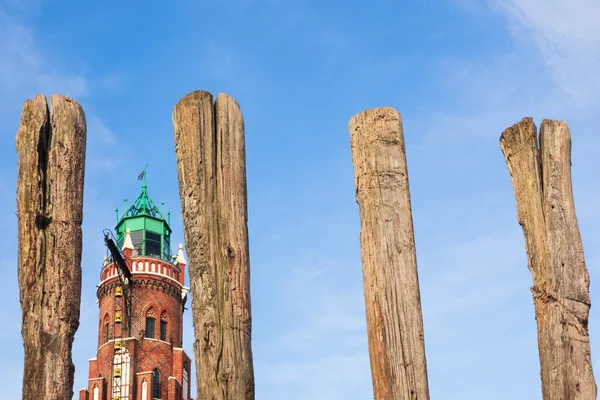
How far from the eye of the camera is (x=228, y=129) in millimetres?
9805

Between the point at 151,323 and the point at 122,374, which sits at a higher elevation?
the point at 151,323

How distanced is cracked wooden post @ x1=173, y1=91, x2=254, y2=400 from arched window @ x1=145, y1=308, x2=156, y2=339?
48144 mm

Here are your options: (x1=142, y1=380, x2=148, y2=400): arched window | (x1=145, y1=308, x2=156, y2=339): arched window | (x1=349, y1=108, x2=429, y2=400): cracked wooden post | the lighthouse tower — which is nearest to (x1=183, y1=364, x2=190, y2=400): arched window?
the lighthouse tower

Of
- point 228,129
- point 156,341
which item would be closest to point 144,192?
point 156,341

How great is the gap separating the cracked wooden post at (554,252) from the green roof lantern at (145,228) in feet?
165

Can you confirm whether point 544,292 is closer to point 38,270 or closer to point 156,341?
point 38,270

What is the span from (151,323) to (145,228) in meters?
7.77

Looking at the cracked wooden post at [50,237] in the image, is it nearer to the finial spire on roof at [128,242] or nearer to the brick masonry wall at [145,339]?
the brick masonry wall at [145,339]

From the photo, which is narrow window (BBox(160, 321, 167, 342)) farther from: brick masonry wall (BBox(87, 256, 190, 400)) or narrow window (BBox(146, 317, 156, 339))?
narrow window (BBox(146, 317, 156, 339))

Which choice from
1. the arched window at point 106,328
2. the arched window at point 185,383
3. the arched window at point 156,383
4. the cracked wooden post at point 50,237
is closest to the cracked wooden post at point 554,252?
the cracked wooden post at point 50,237

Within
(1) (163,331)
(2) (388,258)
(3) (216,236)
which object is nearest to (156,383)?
(1) (163,331)

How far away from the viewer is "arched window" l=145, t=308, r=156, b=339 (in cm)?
5691

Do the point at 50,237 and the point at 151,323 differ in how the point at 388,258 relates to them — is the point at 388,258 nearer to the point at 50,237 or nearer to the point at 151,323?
the point at 50,237

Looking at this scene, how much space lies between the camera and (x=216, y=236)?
931 centimetres
